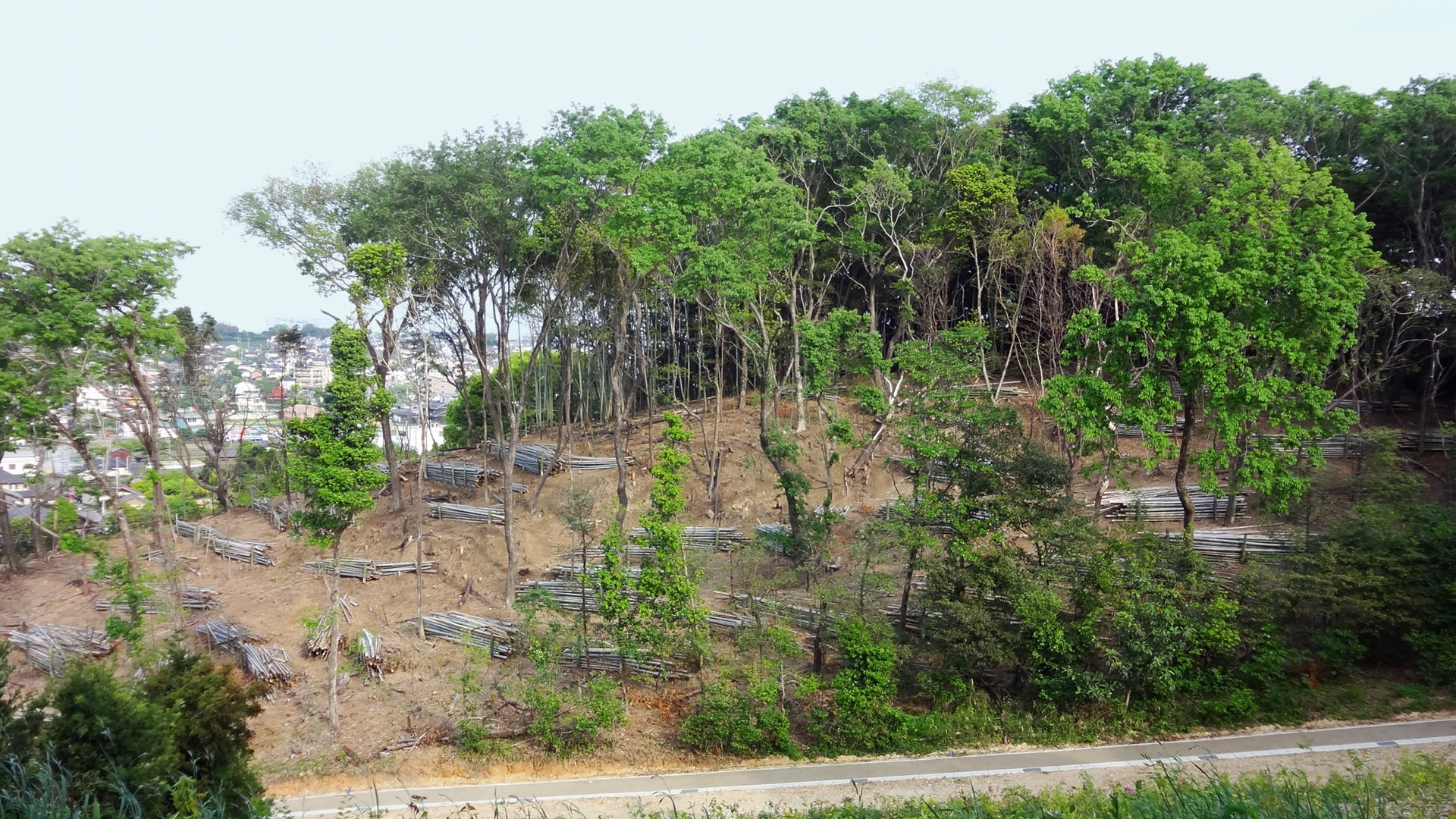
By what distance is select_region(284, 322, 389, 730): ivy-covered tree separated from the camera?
14523 mm

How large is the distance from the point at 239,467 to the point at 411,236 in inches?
649

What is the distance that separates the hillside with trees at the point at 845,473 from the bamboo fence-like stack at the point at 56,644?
3.31 ft

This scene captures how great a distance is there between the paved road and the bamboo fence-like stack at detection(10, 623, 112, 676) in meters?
8.71

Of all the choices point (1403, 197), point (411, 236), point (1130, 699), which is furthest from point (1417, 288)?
point (411, 236)

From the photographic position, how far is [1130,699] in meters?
14.8

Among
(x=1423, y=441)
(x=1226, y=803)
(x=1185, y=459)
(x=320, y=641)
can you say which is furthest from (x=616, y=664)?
(x=1423, y=441)

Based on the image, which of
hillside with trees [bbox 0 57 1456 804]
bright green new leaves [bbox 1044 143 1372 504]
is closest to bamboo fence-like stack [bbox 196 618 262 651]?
hillside with trees [bbox 0 57 1456 804]

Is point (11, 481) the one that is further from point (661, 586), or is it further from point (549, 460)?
point (661, 586)

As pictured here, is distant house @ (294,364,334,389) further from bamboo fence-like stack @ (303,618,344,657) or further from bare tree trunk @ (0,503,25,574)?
bamboo fence-like stack @ (303,618,344,657)

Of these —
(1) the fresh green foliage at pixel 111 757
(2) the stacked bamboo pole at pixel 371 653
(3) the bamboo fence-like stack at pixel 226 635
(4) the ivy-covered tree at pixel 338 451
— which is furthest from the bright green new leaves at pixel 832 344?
(3) the bamboo fence-like stack at pixel 226 635

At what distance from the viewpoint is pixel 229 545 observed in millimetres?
24766

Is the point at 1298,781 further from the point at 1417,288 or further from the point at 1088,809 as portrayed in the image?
the point at 1417,288

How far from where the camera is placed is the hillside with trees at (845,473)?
47.7 ft

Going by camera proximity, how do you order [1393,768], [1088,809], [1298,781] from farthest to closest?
[1393,768]
[1298,781]
[1088,809]
